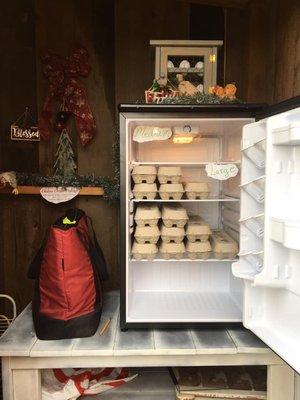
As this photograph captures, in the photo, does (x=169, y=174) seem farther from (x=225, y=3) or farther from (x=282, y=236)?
(x=225, y=3)

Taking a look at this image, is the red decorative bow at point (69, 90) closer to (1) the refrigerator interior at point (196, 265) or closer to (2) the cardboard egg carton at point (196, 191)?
(1) the refrigerator interior at point (196, 265)

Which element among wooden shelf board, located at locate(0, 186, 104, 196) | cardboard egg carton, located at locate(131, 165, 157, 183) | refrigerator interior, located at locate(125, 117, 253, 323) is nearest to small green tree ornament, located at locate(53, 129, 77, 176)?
wooden shelf board, located at locate(0, 186, 104, 196)

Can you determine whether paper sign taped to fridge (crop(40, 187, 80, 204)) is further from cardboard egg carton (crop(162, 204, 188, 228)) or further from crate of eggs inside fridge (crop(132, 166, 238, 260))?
cardboard egg carton (crop(162, 204, 188, 228))

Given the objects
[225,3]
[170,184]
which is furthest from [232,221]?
[225,3]

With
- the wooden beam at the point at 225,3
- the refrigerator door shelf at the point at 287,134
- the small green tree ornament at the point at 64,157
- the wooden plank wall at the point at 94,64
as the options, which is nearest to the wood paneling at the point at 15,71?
the wooden plank wall at the point at 94,64

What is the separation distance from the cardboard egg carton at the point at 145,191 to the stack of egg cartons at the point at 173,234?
127 millimetres

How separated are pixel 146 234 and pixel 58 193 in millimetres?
723

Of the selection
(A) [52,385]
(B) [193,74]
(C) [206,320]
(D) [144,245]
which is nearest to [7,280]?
(A) [52,385]

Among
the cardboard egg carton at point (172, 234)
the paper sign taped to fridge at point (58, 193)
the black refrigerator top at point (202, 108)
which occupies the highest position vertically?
the black refrigerator top at point (202, 108)

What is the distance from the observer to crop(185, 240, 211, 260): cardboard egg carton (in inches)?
70.5

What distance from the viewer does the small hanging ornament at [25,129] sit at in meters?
2.17

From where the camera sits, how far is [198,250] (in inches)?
70.5

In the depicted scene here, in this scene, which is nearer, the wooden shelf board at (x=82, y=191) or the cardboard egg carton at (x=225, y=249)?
the cardboard egg carton at (x=225, y=249)

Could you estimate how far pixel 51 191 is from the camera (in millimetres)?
2158
